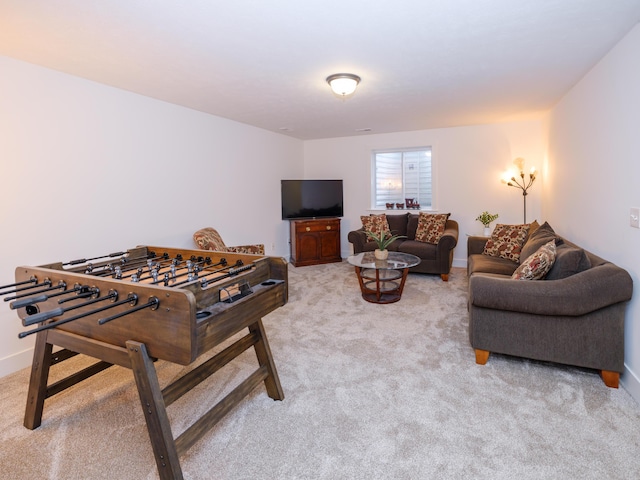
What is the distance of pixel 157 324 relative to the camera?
1389 mm

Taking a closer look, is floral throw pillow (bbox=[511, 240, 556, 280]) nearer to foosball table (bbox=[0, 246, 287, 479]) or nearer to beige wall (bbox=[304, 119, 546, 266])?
foosball table (bbox=[0, 246, 287, 479])

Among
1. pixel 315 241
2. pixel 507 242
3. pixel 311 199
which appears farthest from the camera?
pixel 311 199

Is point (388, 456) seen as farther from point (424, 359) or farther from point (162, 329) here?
point (162, 329)

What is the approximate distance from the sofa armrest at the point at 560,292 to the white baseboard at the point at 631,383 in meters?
0.45

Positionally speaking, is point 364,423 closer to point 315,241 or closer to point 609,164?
point 609,164

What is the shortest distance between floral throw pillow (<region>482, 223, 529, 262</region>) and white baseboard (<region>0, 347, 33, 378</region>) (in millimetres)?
4616

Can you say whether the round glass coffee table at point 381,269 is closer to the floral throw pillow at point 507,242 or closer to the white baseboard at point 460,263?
the floral throw pillow at point 507,242

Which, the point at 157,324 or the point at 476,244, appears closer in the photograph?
the point at 157,324

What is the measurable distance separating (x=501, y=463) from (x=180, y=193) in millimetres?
3772

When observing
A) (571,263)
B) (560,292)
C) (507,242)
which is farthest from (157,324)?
(507,242)

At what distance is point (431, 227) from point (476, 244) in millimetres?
865

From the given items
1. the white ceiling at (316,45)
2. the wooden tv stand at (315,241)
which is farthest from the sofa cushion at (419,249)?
the white ceiling at (316,45)

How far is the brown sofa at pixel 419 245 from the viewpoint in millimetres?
4695

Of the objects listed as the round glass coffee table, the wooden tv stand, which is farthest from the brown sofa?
the wooden tv stand
